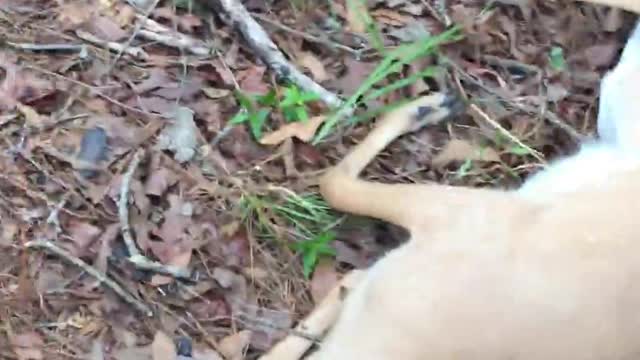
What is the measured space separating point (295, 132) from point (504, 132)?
61 centimetres

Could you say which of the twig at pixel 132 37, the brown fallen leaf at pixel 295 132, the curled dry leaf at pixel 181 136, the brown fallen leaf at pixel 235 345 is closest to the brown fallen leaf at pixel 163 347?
the brown fallen leaf at pixel 235 345

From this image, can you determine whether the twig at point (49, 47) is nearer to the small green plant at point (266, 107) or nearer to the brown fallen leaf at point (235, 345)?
the small green plant at point (266, 107)

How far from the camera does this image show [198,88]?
3547 millimetres

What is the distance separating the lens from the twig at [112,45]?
11.6 feet

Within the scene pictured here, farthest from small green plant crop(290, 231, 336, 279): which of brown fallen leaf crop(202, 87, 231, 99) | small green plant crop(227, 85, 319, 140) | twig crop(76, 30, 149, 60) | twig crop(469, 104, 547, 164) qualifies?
twig crop(76, 30, 149, 60)

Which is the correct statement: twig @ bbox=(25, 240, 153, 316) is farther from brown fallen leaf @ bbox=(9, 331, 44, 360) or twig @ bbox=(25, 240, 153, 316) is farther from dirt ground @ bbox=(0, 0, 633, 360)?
brown fallen leaf @ bbox=(9, 331, 44, 360)

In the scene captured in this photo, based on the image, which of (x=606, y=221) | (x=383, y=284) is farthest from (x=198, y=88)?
(x=606, y=221)

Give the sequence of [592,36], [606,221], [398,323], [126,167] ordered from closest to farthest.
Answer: [398,323] < [606,221] < [126,167] < [592,36]

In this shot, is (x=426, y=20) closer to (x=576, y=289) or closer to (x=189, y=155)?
(x=189, y=155)

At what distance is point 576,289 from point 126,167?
134 cm

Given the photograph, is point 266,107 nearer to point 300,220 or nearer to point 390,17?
point 300,220

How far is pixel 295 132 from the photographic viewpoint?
3.51 meters

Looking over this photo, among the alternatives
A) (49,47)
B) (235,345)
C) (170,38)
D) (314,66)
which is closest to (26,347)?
(235,345)

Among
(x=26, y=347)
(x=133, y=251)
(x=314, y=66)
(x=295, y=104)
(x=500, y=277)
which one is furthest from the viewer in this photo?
(x=314, y=66)
